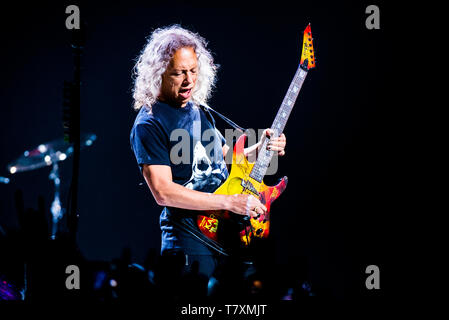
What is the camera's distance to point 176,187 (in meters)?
2.23

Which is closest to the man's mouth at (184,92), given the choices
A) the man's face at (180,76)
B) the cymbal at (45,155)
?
the man's face at (180,76)

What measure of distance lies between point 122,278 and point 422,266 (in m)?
3.07

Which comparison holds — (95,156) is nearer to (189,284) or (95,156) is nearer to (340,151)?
(340,151)

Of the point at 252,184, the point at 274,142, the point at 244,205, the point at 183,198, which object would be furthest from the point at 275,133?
the point at 183,198

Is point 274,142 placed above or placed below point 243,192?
above

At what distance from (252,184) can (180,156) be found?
1.58 feet

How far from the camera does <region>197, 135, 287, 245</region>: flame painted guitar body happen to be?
238 cm

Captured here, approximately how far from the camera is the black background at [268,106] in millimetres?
3836

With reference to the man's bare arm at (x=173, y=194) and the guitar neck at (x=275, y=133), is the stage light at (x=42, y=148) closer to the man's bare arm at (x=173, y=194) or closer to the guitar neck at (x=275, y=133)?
the man's bare arm at (x=173, y=194)

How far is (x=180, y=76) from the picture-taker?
2.39m

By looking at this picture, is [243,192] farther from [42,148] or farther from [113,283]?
[42,148]

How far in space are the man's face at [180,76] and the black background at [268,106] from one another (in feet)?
4.46

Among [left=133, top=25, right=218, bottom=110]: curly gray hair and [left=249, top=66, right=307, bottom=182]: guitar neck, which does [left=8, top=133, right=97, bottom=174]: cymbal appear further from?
[left=249, top=66, right=307, bottom=182]: guitar neck

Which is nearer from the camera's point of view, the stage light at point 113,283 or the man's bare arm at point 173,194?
the stage light at point 113,283
